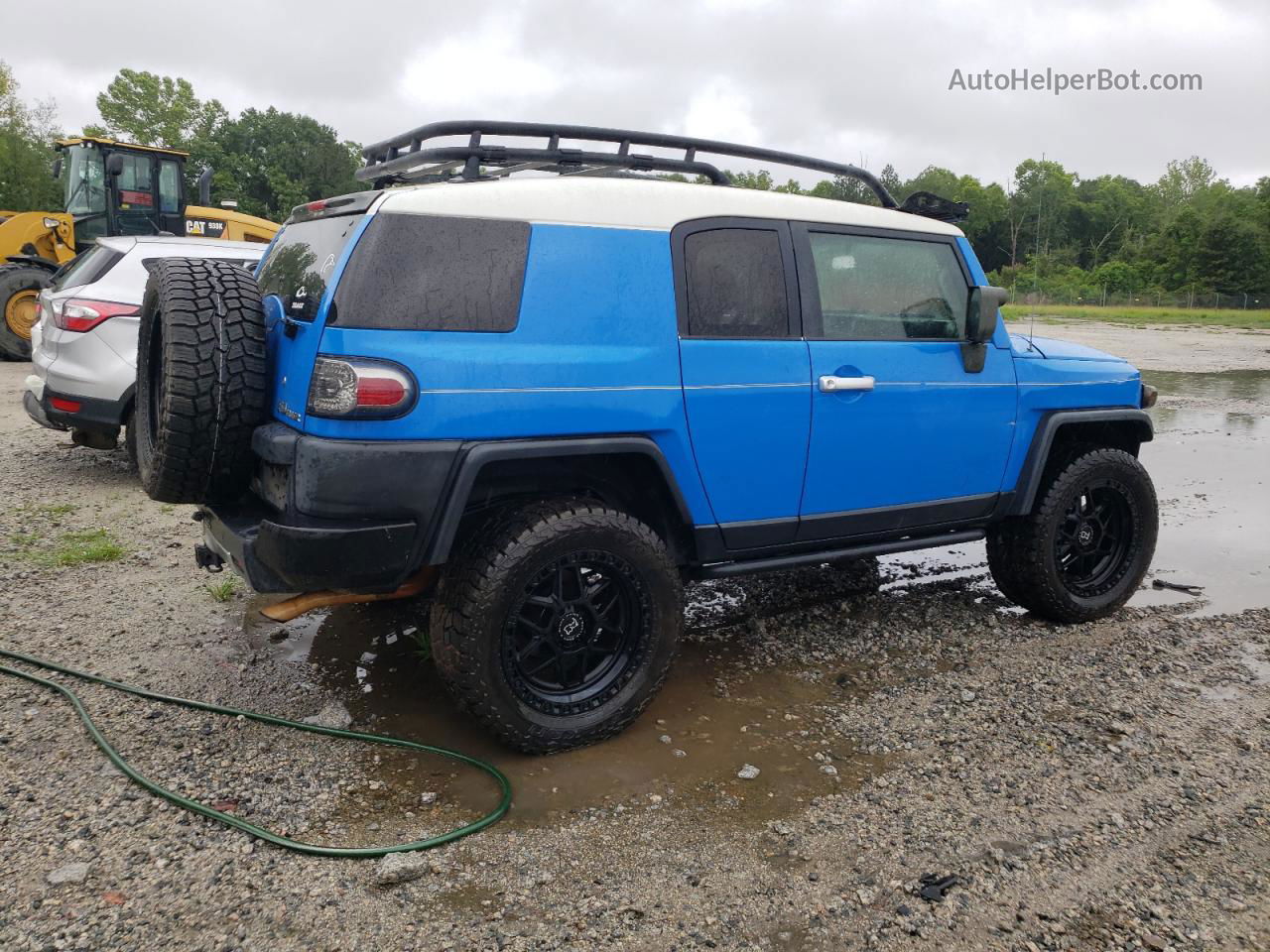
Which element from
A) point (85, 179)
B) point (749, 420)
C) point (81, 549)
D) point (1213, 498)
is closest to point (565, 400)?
point (749, 420)

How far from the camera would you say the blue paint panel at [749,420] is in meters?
3.58

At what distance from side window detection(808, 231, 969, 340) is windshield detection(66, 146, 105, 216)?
1501 cm

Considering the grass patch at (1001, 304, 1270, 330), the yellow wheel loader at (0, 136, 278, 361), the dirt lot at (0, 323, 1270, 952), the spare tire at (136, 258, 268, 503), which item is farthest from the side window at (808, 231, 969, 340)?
the grass patch at (1001, 304, 1270, 330)

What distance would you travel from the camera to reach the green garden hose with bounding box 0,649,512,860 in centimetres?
284

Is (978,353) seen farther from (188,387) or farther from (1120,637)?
(188,387)

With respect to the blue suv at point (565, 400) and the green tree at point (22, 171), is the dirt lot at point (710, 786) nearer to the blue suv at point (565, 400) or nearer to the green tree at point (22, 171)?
the blue suv at point (565, 400)

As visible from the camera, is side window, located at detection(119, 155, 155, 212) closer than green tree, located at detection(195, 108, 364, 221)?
Yes

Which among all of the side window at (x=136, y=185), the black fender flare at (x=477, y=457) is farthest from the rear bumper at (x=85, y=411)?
the side window at (x=136, y=185)

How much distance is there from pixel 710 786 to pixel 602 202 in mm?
2099

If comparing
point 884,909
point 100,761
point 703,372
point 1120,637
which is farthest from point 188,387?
point 1120,637

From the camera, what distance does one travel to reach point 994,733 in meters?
3.63

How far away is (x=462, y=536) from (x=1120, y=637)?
10.7 feet

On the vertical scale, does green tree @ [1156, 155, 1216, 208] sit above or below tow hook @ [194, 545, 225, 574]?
above

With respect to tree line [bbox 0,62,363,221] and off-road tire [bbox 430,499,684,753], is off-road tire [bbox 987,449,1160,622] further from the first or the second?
tree line [bbox 0,62,363,221]
